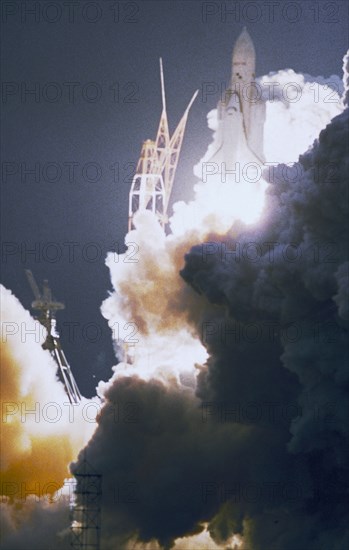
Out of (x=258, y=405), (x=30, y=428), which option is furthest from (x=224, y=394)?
(x=30, y=428)

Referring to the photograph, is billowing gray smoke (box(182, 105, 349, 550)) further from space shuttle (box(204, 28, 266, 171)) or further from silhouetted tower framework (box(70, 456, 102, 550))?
space shuttle (box(204, 28, 266, 171))

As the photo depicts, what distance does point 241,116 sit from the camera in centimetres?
9181

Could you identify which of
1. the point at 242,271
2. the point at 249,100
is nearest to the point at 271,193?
the point at 242,271

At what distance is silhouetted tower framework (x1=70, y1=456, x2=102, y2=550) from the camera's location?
82500 millimetres

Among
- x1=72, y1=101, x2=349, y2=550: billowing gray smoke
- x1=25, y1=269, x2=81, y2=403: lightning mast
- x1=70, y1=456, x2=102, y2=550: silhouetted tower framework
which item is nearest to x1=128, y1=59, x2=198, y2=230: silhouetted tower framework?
x1=25, y1=269, x2=81, y2=403: lightning mast

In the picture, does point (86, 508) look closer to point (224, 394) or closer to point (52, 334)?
point (224, 394)

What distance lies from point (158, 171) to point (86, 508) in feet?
64.0

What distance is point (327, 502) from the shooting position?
82.2m

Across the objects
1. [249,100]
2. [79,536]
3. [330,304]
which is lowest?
[79,536]

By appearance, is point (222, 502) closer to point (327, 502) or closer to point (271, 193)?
point (327, 502)

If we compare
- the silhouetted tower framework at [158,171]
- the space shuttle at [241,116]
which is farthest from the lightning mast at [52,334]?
the space shuttle at [241,116]

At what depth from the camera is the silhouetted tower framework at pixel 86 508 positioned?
82.5 m

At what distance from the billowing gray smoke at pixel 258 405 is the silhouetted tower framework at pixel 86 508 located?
504 mm

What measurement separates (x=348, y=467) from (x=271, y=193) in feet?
32.6
